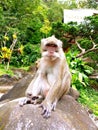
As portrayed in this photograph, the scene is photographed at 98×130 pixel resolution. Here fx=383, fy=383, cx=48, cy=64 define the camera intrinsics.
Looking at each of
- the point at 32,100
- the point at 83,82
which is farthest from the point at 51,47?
the point at 83,82

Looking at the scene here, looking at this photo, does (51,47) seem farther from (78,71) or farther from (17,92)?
(78,71)

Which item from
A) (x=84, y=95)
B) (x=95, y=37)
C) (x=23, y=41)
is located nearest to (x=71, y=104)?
(x=84, y=95)

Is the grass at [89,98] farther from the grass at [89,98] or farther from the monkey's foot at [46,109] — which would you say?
the monkey's foot at [46,109]

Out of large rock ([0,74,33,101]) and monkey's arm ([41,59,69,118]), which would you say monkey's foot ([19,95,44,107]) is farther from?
large rock ([0,74,33,101])

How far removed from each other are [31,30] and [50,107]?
66.5ft

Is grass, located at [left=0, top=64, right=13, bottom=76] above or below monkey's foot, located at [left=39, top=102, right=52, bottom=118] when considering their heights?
below

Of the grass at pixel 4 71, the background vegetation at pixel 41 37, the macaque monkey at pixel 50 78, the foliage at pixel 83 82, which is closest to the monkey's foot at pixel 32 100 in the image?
the macaque monkey at pixel 50 78

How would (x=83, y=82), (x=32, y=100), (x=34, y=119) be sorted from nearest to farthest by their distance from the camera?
(x=34, y=119)
(x=32, y=100)
(x=83, y=82)

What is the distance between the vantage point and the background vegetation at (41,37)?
14868 mm

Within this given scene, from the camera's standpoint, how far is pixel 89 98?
13.8 metres

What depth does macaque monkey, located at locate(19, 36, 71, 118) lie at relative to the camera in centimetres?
532

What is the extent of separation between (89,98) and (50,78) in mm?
8193

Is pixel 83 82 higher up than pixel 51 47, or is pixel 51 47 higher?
pixel 51 47

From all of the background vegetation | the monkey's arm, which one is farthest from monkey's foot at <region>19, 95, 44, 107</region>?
the background vegetation
